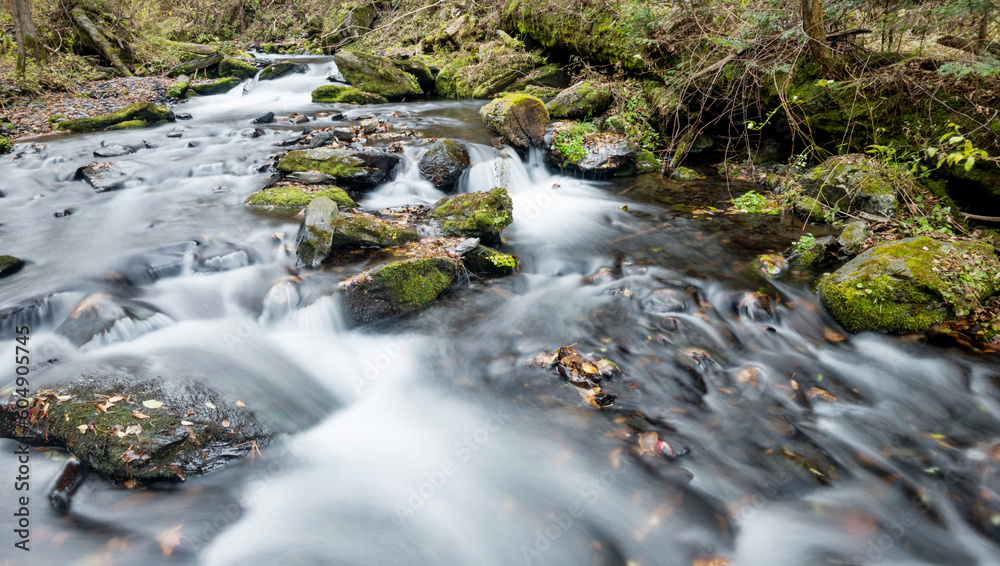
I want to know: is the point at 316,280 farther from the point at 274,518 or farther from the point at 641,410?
the point at 641,410

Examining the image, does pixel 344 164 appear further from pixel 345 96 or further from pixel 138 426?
pixel 345 96

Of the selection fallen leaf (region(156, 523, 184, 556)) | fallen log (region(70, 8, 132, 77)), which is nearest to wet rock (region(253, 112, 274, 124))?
fallen log (region(70, 8, 132, 77))

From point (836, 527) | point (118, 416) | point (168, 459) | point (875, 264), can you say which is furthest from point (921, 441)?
point (118, 416)

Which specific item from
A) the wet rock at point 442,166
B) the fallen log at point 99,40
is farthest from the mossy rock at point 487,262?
the fallen log at point 99,40

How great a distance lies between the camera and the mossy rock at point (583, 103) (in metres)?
9.65

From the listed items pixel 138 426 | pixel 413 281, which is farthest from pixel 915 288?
pixel 138 426

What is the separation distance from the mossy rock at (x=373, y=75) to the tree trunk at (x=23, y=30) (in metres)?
7.97

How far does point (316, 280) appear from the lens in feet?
17.8

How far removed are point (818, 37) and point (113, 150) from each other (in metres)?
12.4

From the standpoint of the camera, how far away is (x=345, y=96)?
1345 centimetres

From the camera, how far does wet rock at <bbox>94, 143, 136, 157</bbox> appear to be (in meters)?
9.24

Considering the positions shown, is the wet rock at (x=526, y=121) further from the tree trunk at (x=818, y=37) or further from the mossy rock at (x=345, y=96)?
the mossy rock at (x=345, y=96)

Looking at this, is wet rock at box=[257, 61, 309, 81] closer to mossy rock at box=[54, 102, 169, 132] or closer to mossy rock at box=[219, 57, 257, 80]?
mossy rock at box=[219, 57, 257, 80]

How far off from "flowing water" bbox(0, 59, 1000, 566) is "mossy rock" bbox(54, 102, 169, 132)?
4.76 metres
